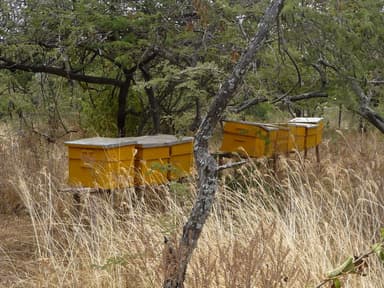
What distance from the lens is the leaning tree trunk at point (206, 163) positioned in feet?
8.20

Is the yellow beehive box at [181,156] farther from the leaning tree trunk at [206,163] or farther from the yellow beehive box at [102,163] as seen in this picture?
the leaning tree trunk at [206,163]

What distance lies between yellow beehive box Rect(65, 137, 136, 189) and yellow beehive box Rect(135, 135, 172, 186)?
4.3 inches

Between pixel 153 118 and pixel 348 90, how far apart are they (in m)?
3.29

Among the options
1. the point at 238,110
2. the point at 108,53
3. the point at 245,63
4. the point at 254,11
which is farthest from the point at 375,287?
the point at 108,53

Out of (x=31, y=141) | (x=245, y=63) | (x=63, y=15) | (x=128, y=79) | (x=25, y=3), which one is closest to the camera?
(x=245, y=63)

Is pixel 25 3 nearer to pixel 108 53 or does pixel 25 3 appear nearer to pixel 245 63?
pixel 108 53

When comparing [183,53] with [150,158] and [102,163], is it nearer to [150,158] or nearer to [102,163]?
[150,158]

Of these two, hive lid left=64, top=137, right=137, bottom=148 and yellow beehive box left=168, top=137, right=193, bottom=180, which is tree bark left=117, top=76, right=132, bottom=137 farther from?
hive lid left=64, top=137, right=137, bottom=148

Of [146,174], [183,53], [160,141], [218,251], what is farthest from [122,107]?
[218,251]

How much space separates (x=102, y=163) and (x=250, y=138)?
240cm

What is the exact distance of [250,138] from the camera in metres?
7.14

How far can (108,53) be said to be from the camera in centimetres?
703

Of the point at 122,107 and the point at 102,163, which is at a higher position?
the point at 122,107

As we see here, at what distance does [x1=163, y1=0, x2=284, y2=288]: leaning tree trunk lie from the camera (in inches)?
98.3
